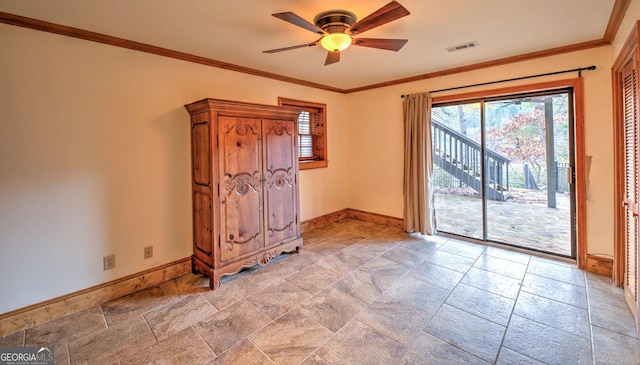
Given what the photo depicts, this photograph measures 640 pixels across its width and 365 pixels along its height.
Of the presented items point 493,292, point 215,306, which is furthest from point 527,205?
point 215,306

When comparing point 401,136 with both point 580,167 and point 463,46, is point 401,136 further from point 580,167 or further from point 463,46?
point 580,167

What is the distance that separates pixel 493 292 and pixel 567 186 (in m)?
1.71

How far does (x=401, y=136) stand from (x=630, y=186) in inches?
103

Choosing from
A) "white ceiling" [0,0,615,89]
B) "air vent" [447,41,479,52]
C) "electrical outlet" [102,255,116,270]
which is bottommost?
"electrical outlet" [102,255,116,270]

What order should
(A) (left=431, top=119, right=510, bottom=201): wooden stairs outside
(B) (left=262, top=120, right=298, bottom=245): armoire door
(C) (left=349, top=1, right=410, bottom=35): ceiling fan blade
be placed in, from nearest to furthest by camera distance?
1. (C) (left=349, top=1, right=410, bottom=35): ceiling fan blade
2. (B) (left=262, top=120, right=298, bottom=245): armoire door
3. (A) (left=431, top=119, right=510, bottom=201): wooden stairs outside

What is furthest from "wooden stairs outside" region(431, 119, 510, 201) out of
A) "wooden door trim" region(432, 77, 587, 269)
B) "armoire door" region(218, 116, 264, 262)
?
"armoire door" region(218, 116, 264, 262)

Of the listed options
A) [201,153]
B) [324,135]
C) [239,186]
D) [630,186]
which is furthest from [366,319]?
[324,135]

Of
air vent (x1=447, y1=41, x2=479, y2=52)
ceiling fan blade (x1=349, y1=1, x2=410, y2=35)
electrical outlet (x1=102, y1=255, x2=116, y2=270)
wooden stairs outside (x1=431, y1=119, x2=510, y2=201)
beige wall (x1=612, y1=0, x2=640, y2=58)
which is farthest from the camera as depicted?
wooden stairs outside (x1=431, y1=119, x2=510, y2=201)

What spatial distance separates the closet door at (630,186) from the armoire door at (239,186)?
327 cm

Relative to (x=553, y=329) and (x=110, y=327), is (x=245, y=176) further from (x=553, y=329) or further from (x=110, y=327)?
(x=553, y=329)

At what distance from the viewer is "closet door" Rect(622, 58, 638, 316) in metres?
2.12

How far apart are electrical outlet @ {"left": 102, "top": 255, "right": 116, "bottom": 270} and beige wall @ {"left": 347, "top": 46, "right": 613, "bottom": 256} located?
373 cm
